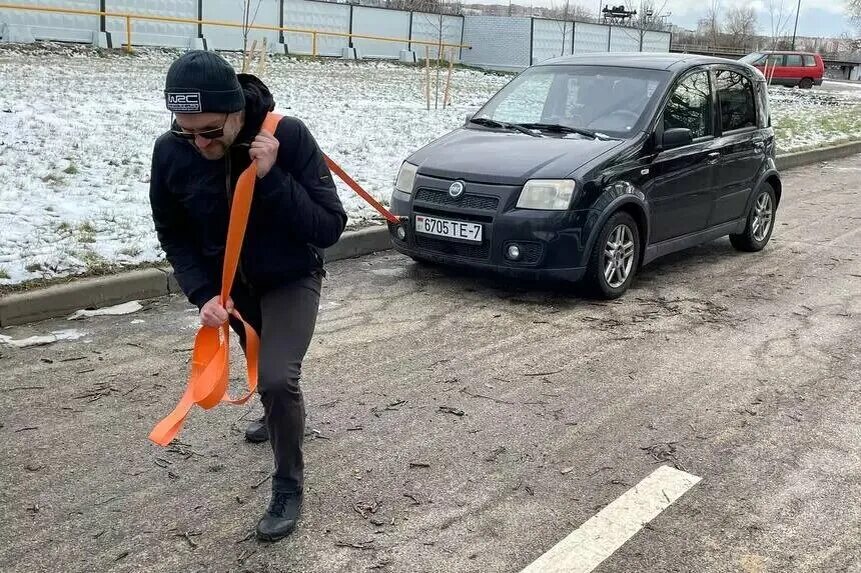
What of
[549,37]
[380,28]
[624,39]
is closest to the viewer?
[380,28]

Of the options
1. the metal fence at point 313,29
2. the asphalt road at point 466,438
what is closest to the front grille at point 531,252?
the asphalt road at point 466,438

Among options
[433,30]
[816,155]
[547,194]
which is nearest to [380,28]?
[433,30]

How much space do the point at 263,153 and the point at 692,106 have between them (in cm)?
532

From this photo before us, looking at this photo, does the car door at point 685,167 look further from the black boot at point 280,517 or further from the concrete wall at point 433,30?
the concrete wall at point 433,30

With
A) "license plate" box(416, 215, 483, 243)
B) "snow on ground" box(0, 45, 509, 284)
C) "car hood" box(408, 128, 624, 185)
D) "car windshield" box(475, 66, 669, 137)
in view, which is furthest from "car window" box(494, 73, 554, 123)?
"snow on ground" box(0, 45, 509, 284)

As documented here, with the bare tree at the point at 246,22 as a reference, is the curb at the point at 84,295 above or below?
below

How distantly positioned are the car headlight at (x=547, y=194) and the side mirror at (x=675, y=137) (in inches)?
40.9

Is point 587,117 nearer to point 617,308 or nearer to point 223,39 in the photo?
point 617,308

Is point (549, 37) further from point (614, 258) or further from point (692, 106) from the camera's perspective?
point (614, 258)

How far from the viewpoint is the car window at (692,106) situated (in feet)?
23.2

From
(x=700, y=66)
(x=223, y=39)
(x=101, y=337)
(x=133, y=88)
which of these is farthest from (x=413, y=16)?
(x=101, y=337)

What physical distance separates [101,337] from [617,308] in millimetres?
3487

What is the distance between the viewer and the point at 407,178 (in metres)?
6.82

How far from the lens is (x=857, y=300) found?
6.65 meters
